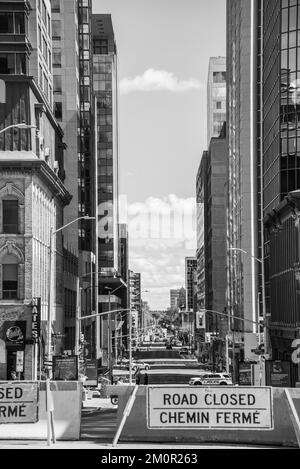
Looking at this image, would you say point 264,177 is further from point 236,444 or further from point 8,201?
point 236,444

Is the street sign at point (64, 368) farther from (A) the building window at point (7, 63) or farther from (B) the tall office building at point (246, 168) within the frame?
(B) the tall office building at point (246, 168)

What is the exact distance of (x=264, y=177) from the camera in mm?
99250

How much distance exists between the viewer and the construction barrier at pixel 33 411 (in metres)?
22.1

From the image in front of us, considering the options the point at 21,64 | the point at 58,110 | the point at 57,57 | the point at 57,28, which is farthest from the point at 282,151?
the point at 57,28

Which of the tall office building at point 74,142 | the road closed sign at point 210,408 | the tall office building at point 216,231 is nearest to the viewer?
the road closed sign at point 210,408

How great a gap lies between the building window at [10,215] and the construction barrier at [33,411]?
43104mm

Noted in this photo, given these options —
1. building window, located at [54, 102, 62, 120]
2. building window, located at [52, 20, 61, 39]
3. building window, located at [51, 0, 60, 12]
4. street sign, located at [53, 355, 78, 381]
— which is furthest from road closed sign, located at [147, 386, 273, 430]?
building window, located at [51, 0, 60, 12]

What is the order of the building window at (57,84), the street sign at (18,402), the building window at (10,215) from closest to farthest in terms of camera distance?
the street sign at (18,402)
the building window at (10,215)
the building window at (57,84)

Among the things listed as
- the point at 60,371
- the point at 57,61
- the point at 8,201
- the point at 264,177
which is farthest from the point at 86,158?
the point at 60,371

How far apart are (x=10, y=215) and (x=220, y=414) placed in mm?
46815

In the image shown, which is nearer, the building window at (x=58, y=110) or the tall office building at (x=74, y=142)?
the tall office building at (x=74, y=142)

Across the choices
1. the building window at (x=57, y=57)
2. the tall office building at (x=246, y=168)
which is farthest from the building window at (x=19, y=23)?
the tall office building at (x=246, y=168)

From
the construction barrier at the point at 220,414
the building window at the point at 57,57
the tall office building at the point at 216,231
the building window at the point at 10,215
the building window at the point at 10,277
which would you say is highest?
the building window at the point at 57,57

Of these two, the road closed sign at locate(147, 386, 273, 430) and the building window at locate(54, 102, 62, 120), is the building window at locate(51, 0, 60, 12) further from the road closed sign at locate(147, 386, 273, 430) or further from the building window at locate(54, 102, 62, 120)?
the road closed sign at locate(147, 386, 273, 430)
